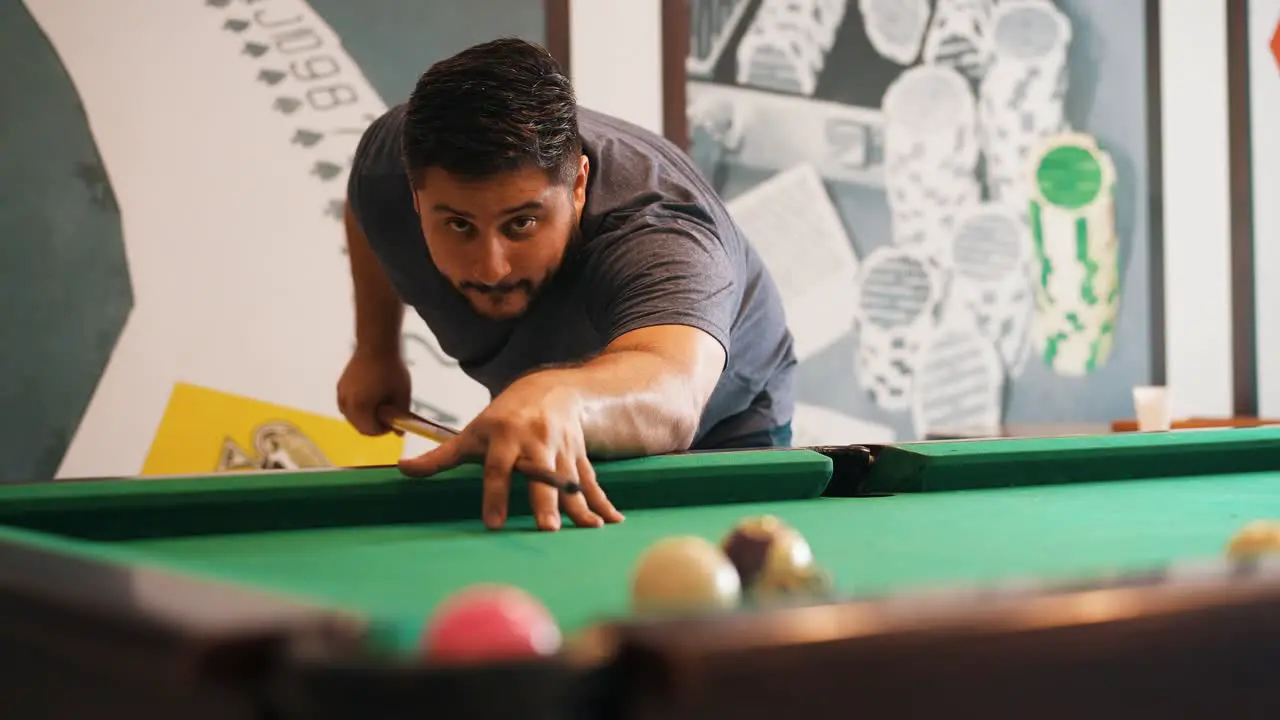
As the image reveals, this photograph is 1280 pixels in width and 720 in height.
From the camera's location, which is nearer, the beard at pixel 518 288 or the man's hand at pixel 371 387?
the beard at pixel 518 288

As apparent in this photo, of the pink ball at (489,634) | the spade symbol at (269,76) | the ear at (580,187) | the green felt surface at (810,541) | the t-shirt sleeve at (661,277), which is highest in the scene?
the spade symbol at (269,76)

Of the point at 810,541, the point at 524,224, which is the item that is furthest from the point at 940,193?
the point at 810,541

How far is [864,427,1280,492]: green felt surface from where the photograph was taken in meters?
1.93

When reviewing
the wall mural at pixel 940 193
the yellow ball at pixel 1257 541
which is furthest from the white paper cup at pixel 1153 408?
the yellow ball at pixel 1257 541

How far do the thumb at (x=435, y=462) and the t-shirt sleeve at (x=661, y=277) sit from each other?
0.44 metres

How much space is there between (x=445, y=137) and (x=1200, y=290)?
389 cm

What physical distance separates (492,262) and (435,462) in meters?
0.66

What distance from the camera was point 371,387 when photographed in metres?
3.02

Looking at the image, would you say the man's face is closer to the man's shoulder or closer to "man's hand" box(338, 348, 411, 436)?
the man's shoulder

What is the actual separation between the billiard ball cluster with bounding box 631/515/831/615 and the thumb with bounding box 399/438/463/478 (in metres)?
0.57

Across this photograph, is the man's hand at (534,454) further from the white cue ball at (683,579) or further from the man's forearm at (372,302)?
the man's forearm at (372,302)

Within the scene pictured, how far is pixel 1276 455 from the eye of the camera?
2.16 meters

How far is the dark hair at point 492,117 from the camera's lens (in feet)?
6.92

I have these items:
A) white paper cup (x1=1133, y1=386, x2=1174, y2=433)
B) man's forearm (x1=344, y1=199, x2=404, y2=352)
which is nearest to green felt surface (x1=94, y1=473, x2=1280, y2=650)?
man's forearm (x1=344, y1=199, x2=404, y2=352)
